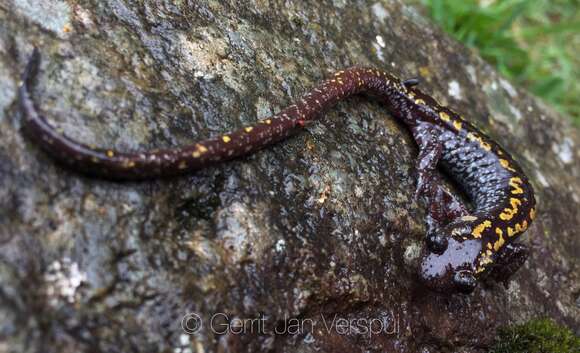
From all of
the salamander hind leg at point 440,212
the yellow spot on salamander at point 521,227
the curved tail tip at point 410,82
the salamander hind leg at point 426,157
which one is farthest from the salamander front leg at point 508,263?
the curved tail tip at point 410,82

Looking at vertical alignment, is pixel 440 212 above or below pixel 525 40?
below

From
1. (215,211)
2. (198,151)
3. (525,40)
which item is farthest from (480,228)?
(525,40)

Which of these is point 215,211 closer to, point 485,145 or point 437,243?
point 437,243

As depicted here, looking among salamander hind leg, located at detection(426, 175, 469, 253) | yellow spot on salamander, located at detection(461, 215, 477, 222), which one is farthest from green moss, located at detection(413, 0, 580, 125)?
yellow spot on salamander, located at detection(461, 215, 477, 222)

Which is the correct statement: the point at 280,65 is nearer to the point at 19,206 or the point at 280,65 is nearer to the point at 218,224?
the point at 218,224

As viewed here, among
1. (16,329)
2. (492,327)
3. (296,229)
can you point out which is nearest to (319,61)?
(296,229)

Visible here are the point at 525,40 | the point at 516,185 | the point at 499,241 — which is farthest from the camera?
the point at 525,40

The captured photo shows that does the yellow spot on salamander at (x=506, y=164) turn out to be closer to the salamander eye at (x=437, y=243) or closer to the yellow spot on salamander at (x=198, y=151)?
the salamander eye at (x=437, y=243)

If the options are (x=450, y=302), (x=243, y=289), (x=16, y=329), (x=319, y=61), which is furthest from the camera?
(x=319, y=61)
